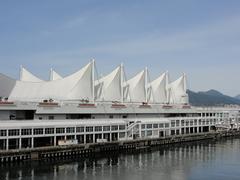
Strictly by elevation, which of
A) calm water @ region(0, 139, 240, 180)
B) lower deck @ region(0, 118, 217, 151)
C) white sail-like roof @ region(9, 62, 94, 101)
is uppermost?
white sail-like roof @ region(9, 62, 94, 101)

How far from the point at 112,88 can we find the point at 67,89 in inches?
411

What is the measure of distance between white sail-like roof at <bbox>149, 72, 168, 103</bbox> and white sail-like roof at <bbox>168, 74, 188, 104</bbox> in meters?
3.89

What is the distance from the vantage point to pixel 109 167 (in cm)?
4153

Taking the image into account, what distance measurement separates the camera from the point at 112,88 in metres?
68.4

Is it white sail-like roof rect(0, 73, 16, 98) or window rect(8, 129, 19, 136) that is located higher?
white sail-like roof rect(0, 73, 16, 98)

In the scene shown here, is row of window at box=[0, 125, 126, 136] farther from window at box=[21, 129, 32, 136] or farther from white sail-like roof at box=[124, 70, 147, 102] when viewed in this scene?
white sail-like roof at box=[124, 70, 147, 102]

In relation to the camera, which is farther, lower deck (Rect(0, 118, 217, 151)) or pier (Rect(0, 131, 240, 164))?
lower deck (Rect(0, 118, 217, 151))

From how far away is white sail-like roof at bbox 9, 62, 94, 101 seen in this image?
60.2m

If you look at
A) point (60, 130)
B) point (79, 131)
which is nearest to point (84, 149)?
point (79, 131)

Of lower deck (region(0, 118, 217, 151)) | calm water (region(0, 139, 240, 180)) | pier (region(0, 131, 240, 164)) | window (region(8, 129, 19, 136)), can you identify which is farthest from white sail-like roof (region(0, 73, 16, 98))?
calm water (region(0, 139, 240, 180))

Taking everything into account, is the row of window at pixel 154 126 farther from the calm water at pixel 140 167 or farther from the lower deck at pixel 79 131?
the calm water at pixel 140 167

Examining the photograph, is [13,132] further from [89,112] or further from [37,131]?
[89,112]

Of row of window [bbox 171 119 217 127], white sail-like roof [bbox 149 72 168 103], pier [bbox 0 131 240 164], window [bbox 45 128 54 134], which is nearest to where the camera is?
pier [bbox 0 131 240 164]

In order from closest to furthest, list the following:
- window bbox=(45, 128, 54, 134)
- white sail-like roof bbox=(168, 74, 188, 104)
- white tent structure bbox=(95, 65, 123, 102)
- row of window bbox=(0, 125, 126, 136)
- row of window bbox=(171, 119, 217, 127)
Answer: row of window bbox=(0, 125, 126, 136) → window bbox=(45, 128, 54, 134) → white tent structure bbox=(95, 65, 123, 102) → row of window bbox=(171, 119, 217, 127) → white sail-like roof bbox=(168, 74, 188, 104)
